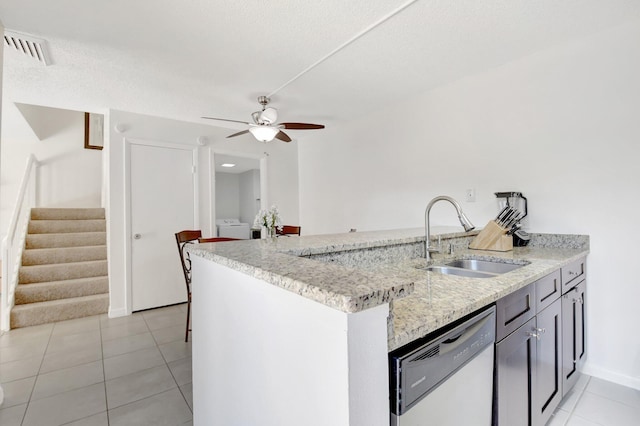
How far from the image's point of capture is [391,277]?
74cm

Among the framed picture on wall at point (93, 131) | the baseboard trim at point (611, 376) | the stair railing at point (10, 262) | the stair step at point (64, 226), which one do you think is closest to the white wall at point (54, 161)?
the framed picture on wall at point (93, 131)

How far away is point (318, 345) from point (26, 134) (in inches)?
236

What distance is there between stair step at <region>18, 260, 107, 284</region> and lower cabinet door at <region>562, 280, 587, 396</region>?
481 centimetres

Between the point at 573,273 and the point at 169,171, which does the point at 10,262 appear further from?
the point at 573,273

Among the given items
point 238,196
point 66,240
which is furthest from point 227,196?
point 66,240

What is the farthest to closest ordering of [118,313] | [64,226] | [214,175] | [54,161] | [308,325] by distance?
[54,161] → [64,226] → [214,175] → [118,313] → [308,325]

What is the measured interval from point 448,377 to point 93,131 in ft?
22.0

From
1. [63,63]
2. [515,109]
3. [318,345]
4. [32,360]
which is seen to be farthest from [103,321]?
[515,109]

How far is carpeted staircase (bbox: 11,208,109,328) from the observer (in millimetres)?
3277

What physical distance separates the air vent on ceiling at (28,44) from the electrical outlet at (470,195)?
11.7ft

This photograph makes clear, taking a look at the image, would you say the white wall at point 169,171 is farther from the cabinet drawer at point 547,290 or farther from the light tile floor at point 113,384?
the cabinet drawer at point 547,290

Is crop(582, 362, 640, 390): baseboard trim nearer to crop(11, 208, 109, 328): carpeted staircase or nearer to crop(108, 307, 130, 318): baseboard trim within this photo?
crop(108, 307, 130, 318): baseboard trim

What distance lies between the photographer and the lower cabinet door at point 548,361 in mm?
1383

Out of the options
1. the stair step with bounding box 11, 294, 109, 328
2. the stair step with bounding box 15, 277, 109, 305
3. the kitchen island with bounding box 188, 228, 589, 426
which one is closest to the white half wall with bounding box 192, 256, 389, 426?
the kitchen island with bounding box 188, 228, 589, 426
